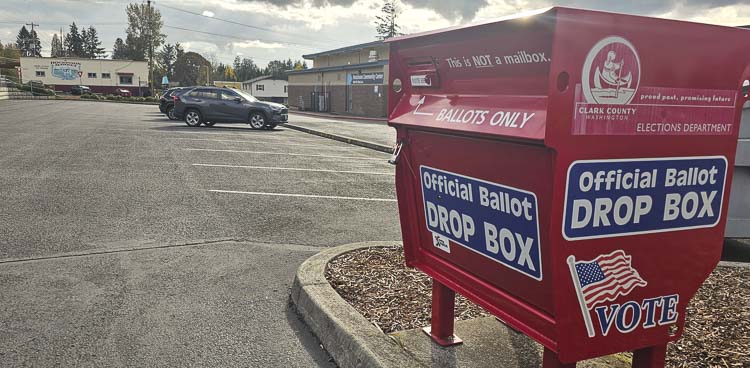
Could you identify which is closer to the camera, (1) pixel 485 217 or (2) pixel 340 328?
(1) pixel 485 217

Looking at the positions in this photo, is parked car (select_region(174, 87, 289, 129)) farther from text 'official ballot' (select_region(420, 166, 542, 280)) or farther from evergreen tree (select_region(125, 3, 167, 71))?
evergreen tree (select_region(125, 3, 167, 71))

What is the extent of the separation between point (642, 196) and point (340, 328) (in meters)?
1.75

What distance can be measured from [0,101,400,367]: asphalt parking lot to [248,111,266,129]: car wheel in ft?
28.4

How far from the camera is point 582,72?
1767mm

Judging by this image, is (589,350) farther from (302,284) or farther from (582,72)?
(302,284)

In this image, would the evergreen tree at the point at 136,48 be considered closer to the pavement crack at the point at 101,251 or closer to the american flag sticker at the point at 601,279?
the pavement crack at the point at 101,251

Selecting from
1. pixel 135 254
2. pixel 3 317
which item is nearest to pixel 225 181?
pixel 135 254

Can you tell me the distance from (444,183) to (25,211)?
5.71m

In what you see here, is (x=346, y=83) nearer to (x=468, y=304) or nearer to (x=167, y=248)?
(x=167, y=248)

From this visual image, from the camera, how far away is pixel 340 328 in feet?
9.99

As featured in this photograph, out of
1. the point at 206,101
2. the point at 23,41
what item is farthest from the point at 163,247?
A: the point at 23,41

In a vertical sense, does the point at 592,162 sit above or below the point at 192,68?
below

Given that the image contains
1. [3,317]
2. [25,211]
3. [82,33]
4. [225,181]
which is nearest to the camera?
[3,317]

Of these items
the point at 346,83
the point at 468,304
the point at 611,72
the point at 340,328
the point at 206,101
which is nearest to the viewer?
the point at 611,72
